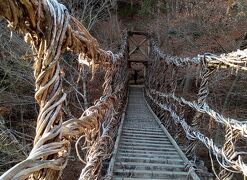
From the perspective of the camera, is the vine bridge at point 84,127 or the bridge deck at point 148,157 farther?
the bridge deck at point 148,157

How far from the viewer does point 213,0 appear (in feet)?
43.1

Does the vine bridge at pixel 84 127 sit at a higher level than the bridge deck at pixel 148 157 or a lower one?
higher

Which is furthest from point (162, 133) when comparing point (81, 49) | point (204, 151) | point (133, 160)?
point (204, 151)

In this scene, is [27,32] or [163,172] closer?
[27,32]

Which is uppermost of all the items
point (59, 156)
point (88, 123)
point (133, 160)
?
point (59, 156)

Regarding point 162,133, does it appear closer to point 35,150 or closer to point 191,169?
point 191,169

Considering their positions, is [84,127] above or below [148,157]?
above

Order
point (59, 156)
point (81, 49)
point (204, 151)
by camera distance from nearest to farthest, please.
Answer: point (59, 156) → point (81, 49) → point (204, 151)

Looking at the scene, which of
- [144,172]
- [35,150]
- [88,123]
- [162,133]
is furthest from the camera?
[162,133]

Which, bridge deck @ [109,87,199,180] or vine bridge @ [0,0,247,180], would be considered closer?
vine bridge @ [0,0,247,180]

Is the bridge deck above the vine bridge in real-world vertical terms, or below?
below

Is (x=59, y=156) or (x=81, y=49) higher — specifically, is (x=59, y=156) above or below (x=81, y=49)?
below

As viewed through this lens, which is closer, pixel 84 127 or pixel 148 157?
pixel 84 127

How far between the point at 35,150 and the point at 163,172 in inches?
121
